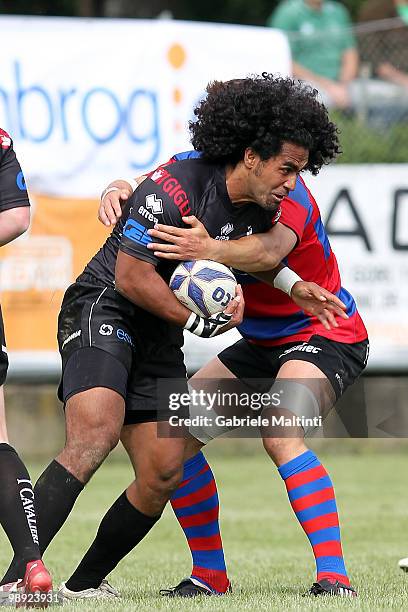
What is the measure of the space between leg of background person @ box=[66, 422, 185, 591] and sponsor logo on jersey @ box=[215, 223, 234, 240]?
865 mm

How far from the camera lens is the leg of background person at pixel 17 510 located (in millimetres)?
5230

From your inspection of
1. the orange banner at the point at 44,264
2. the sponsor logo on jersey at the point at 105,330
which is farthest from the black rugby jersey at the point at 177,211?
the orange banner at the point at 44,264

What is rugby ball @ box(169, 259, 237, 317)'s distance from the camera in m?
5.59

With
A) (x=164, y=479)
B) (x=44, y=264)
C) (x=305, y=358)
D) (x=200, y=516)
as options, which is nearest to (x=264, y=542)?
(x=200, y=516)

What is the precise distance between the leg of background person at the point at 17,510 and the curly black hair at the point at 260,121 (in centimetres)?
147

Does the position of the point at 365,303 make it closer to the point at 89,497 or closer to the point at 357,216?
the point at 357,216

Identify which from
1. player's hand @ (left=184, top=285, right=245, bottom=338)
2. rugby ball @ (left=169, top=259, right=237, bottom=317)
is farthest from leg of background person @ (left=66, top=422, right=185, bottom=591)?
rugby ball @ (left=169, top=259, right=237, bottom=317)

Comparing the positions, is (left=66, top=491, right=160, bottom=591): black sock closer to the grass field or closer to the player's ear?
the grass field

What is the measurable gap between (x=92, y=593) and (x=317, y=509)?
104cm

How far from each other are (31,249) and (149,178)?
216 inches

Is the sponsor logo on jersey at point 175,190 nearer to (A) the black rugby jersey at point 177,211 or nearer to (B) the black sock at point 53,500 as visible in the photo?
(A) the black rugby jersey at point 177,211

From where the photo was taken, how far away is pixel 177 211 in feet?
18.5

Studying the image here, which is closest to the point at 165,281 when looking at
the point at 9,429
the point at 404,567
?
the point at 404,567

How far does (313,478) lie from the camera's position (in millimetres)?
5859
